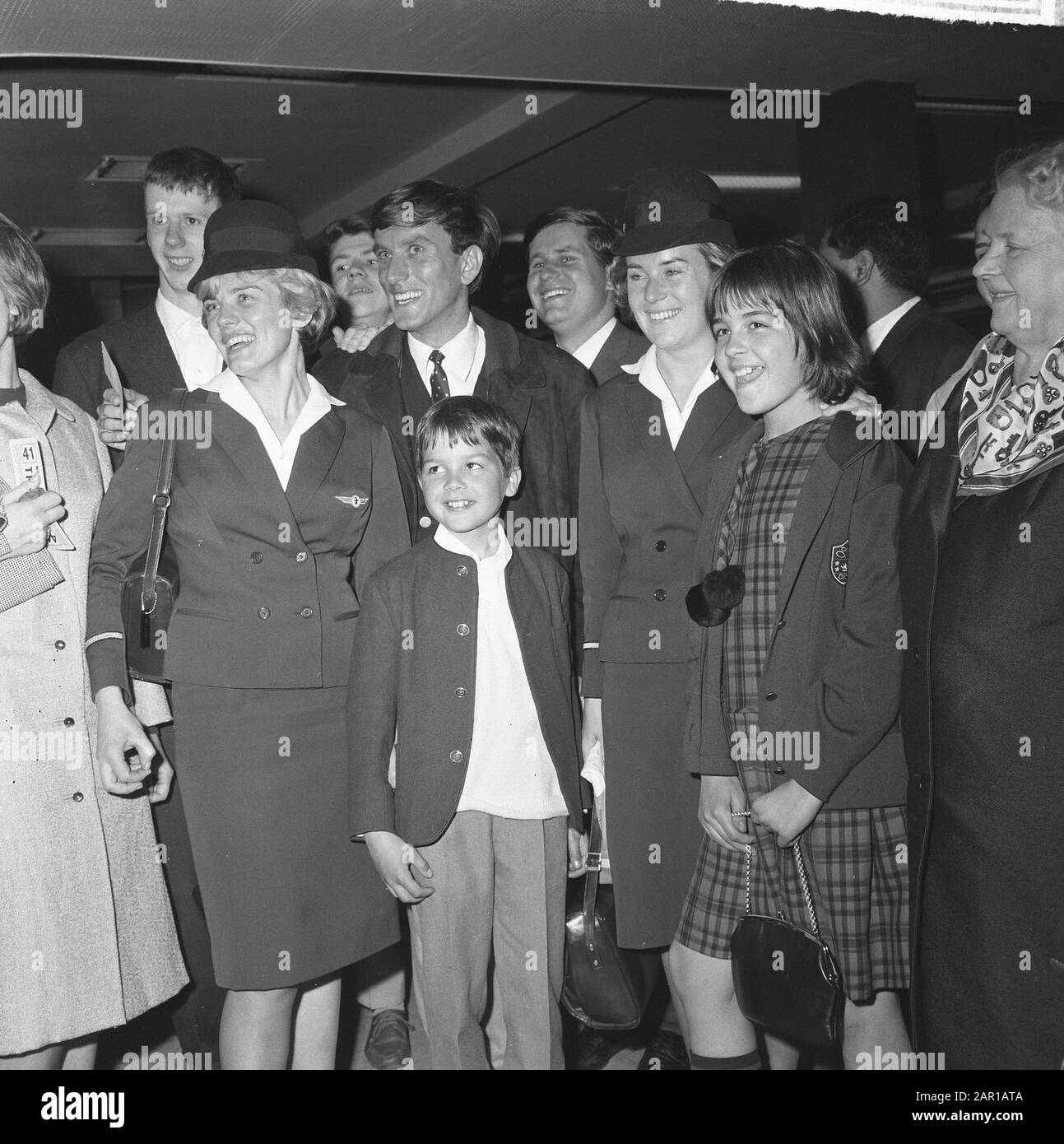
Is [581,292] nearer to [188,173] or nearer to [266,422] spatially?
[188,173]

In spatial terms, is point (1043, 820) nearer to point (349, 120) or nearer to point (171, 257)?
point (171, 257)

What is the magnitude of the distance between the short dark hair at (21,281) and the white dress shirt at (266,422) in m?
0.40

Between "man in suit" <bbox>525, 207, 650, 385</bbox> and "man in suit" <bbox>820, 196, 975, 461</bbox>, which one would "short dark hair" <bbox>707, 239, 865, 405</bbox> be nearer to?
"man in suit" <bbox>820, 196, 975, 461</bbox>

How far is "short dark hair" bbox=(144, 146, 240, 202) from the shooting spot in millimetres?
3324

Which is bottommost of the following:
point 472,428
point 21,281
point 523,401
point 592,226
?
point 472,428

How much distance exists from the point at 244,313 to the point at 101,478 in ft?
1.69

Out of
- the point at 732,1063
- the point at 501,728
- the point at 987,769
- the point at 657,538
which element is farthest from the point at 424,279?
the point at 732,1063

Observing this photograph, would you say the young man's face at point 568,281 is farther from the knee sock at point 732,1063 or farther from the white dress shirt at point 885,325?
the knee sock at point 732,1063

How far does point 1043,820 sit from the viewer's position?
83.3 inches

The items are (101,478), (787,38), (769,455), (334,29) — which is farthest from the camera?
(787,38)

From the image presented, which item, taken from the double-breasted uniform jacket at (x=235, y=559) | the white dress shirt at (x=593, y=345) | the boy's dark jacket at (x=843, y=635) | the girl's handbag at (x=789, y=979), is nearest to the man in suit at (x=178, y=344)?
the double-breasted uniform jacket at (x=235, y=559)

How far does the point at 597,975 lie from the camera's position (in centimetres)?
288

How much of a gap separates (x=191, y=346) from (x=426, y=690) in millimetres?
1275
